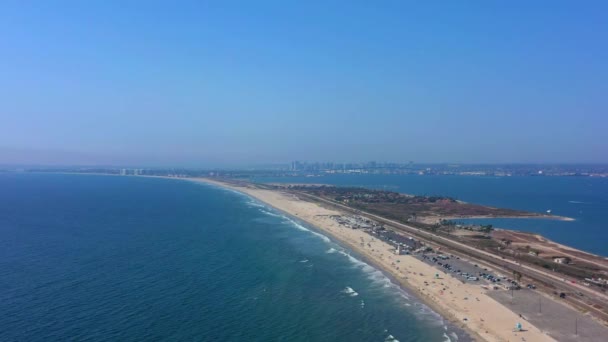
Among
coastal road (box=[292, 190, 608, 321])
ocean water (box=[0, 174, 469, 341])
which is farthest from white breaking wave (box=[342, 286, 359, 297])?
coastal road (box=[292, 190, 608, 321])

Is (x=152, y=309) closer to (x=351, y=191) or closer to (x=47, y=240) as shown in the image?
(x=47, y=240)

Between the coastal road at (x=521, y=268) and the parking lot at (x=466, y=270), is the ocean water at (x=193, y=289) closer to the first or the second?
the parking lot at (x=466, y=270)

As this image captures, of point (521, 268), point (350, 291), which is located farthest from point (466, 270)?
point (350, 291)

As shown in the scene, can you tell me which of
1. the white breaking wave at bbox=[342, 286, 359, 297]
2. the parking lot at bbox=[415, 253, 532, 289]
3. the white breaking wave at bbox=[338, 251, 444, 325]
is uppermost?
the parking lot at bbox=[415, 253, 532, 289]

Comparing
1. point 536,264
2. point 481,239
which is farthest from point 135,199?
point 536,264

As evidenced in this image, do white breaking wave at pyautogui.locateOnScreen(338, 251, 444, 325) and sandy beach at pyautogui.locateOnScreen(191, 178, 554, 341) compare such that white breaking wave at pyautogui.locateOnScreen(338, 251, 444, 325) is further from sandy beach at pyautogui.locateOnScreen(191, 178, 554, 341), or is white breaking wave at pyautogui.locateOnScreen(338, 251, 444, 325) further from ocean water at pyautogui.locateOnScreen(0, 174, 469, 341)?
sandy beach at pyautogui.locateOnScreen(191, 178, 554, 341)

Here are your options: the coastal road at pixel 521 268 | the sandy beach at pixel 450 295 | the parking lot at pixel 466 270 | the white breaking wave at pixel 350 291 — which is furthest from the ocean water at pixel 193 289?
the coastal road at pixel 521 268
